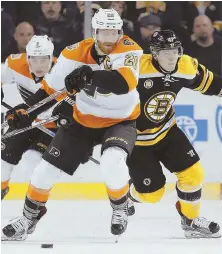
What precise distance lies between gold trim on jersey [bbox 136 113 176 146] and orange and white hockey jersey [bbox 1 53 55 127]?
2.64 feet

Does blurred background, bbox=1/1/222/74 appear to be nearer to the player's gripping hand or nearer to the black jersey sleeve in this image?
the black jersey sleeve

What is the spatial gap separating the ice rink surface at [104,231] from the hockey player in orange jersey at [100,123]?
16 centimetres

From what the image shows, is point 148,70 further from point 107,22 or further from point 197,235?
point 197,235

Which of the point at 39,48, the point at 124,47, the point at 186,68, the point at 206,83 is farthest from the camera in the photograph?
the point at 39,48

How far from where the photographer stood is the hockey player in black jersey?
13.6 ft

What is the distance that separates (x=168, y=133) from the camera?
4340 mm

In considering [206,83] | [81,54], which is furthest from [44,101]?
[206,83]

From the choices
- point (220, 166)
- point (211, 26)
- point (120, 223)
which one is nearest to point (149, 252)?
point (120, 223)

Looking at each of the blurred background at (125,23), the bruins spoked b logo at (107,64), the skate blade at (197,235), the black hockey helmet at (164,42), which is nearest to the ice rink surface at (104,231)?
the skate blade at (197,235)

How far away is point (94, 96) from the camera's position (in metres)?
3.84

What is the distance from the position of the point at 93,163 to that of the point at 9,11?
4.61 feet

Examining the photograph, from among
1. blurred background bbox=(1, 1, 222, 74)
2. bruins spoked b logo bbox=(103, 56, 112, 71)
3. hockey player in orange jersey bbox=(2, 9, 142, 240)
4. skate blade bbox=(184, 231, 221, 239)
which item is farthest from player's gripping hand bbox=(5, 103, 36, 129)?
blurred background bbox=(1, 1, 222, 74)

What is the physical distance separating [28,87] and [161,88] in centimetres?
102

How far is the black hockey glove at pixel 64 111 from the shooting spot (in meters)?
4.07
